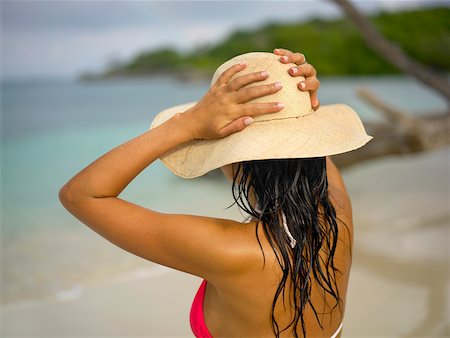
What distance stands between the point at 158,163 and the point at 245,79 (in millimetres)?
5027

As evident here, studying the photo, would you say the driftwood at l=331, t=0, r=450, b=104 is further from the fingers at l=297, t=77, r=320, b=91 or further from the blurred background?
the fingers at l=297, t=77, r=320, b=91

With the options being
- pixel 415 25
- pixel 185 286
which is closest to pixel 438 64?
pixel 415 25

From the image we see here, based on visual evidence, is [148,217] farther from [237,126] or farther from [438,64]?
[438,64]

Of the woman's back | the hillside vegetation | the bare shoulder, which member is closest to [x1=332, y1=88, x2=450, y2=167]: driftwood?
the bare shoulder

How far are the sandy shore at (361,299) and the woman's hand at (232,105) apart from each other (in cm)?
142

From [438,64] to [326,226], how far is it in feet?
29.5

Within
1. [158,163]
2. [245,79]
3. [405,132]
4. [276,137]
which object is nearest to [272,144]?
[276,137]

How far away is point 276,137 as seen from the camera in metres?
1.01

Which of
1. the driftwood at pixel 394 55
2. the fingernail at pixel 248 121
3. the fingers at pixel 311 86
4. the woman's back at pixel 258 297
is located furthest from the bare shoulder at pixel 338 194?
the driftwood at pixel 394 55

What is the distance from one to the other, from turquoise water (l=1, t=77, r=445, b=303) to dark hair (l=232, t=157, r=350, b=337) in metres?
2.04

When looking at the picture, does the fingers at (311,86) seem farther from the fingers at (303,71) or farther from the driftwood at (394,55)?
the driftwood at (394,55)

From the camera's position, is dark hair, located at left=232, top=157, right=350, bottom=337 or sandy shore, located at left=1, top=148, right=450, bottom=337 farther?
sandy shore, located at left=1, top=148, right=450, bottom=337

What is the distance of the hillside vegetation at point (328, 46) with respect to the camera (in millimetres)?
9422

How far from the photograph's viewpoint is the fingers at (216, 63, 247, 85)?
1.01 meters
